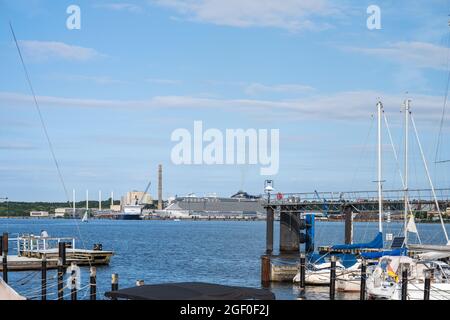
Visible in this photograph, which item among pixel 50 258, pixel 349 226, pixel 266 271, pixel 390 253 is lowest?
pixel 266 271

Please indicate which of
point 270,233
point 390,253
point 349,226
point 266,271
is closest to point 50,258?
point 266,271

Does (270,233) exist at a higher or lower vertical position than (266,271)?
higher

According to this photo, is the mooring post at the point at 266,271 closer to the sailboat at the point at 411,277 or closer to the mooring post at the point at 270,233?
the sailboat at the point at 411,277

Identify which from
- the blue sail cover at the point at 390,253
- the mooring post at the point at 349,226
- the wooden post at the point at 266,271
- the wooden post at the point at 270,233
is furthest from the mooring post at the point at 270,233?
the blue sail cover at the point at 390,253

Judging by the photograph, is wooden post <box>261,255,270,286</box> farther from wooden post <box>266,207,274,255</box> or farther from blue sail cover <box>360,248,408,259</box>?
wooden post <box>266,207,274,255</box>

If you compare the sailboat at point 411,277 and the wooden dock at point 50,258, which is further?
the wooden dock at point 50,258

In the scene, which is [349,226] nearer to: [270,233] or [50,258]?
[270,233]

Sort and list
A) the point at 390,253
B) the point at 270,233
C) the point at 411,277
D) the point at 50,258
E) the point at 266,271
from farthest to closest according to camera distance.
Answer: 1. the point at 270,233
2. the point at 50,258
3. the point at 266,271
4. the point at 390,253
5. the point at 411,277

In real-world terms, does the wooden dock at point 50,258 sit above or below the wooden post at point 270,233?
below

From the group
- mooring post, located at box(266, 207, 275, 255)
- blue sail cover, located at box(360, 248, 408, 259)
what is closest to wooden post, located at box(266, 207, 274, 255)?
mooring post, located at box(266, 207, 275, 255)

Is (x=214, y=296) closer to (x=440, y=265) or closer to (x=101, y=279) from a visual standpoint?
(x=440, y=265)

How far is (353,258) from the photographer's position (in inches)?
2144
